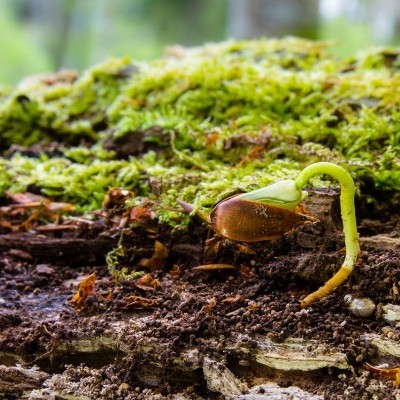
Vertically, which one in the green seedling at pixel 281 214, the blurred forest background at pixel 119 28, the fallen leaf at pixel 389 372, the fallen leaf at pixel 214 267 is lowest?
the fallen leaf at pixel 389 372

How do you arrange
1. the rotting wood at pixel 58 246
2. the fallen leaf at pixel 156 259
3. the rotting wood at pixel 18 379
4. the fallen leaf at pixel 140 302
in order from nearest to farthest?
the rotting wood at pixel 18 379
the fallen leaf at pixel 140 302
the fallen leaf at pixel 156 259
the rotting wood at pixel 58 246

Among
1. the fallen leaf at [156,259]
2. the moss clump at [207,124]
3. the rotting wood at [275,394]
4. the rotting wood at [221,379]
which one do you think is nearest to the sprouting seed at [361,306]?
the rotting wood at [275,394]

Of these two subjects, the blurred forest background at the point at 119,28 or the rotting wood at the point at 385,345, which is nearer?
the rotting wood at the point at 385,345

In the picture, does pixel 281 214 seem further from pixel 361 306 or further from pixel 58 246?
pixel 58 246

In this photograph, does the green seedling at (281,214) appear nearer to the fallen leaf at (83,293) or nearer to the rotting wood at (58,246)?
the fallen leaf at (83,293)

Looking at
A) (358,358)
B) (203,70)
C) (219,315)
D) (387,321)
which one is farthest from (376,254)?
(203,70)

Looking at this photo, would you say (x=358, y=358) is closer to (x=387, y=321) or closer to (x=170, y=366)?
(x=387, y=321)

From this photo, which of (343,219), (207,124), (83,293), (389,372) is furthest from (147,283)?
(207,124)
